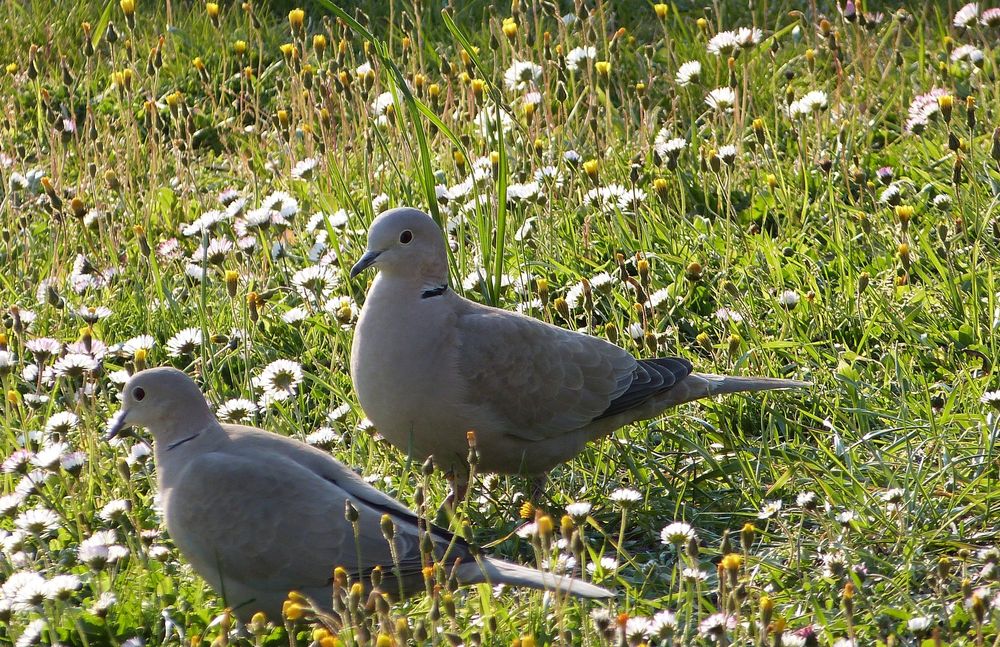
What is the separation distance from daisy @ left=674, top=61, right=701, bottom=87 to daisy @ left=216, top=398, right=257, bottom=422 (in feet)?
8.12

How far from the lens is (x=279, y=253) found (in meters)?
4.82

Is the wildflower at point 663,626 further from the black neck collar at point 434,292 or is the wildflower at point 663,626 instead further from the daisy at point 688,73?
the daisy at point 688,73

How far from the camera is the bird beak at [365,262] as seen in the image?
12.3ft

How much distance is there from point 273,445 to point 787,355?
172 cm

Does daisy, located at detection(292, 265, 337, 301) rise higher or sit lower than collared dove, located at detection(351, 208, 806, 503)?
higher

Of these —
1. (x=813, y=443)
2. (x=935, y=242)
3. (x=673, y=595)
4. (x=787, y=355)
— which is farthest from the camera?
(x=935, y=242)

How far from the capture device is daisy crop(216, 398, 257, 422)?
3.96 metres

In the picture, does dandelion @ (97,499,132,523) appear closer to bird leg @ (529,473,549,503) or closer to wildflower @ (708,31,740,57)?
bird leg @ (529,473,549,503)

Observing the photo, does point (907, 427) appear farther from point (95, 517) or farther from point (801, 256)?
point (95, 517)

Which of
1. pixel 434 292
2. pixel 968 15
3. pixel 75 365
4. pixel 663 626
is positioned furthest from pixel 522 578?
pixel 968 15

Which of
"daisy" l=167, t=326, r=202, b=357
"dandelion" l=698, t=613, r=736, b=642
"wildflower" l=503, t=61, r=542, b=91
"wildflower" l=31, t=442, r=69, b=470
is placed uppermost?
"wildflower" l=503, t=61, r=542, b=91

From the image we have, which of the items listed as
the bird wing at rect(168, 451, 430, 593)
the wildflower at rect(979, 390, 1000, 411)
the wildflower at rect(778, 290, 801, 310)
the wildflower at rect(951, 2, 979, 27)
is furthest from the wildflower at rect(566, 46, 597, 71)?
the bird wing at rect(168, 451, 430, 593)

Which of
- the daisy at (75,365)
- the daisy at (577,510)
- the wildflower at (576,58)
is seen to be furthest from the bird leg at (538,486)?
the wildflower at (576,58)

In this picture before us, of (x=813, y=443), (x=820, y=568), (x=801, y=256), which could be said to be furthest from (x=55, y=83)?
(x=820, y=568)
